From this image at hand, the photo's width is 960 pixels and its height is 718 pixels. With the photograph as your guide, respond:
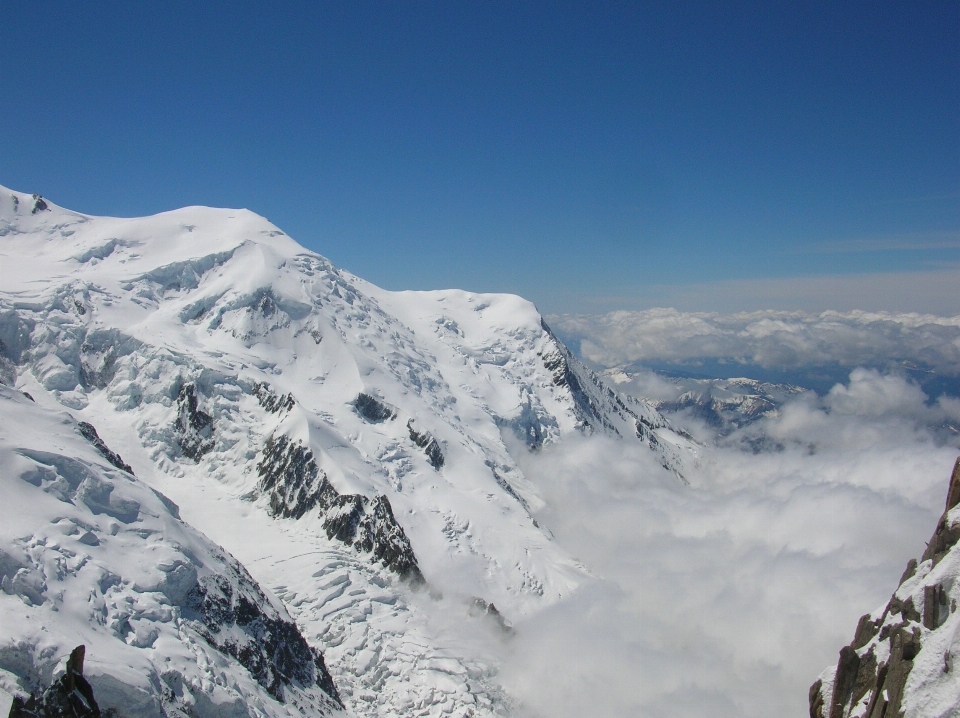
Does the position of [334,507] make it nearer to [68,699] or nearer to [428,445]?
[428,445]

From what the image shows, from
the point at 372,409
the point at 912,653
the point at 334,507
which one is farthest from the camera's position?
the point at 372,409

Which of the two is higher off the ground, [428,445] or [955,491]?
[955,491]

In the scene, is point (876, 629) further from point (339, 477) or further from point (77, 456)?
point (339, 477)

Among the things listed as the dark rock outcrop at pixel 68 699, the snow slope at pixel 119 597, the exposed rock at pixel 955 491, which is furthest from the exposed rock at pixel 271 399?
the exposed rock at pixel 955 491

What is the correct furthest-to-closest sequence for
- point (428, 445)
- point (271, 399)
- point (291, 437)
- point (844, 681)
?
point (428, 445) < point (271, 399) < point (291, 437) < point (844, 681)

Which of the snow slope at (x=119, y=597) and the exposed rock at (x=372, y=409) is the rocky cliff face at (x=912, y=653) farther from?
the exposed rock at (x=372, y=409)

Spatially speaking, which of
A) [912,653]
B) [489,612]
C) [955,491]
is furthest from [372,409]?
[912,653]

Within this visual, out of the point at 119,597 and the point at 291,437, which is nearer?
the point at 119,597
